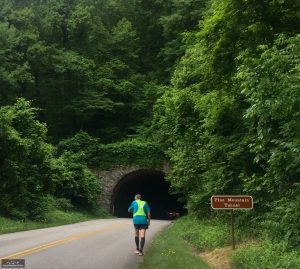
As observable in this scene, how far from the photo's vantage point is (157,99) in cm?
3284

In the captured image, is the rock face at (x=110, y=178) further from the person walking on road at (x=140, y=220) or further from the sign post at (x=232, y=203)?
the sign post at (x=232, y=203)

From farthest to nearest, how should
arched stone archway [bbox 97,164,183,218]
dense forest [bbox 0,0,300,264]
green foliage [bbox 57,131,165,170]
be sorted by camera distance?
arched stone archway [bbox 97,164,183,218] → green foliage [bbox 57,131,165,170] → dense forest [bbox 0,0,300,264]

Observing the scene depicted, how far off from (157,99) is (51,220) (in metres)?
10.5

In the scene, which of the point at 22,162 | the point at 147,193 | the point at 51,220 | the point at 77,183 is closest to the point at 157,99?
the point at 77,183

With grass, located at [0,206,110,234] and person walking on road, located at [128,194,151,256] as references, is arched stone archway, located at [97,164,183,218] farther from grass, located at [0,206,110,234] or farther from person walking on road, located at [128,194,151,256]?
person walking on road, located at [128,194,151,256]

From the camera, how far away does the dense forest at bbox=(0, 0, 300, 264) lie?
10367mm

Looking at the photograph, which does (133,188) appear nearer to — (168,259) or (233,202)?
(233,202)

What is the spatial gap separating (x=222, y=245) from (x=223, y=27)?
20.6 ft

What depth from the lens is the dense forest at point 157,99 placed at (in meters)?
10.4

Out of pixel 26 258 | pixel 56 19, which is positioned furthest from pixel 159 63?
pixel 26 258

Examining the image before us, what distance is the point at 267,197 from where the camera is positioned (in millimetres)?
14328

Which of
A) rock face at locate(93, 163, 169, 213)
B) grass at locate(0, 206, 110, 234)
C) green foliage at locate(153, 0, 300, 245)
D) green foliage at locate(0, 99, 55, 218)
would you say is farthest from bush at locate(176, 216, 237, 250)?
rock face at locate(93, 163, 169, 213)

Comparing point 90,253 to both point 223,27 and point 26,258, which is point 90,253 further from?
point 223,27

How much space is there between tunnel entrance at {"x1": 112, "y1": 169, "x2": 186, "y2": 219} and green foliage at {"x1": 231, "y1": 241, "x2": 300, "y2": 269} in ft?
100
